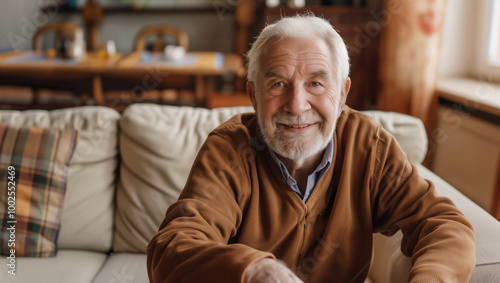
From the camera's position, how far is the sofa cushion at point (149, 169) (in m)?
1.57

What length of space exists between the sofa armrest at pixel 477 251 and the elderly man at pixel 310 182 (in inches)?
2.7

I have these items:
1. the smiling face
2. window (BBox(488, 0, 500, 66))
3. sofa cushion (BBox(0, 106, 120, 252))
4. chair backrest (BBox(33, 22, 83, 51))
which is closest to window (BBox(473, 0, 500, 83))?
window (BBox(488, 0, 500, 66))

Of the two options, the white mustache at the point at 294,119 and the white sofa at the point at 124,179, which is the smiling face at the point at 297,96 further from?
the white sofa at the point at 124,179

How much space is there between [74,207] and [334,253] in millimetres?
916

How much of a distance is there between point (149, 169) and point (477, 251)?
101 cm

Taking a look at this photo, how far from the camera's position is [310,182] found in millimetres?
1185

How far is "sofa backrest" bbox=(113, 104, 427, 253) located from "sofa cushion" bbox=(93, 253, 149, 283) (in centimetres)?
4

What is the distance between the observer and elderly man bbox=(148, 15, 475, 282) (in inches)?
42.4

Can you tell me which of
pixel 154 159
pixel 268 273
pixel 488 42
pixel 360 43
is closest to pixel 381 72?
pixel 488 42

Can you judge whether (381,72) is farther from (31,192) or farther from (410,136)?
(31,192)

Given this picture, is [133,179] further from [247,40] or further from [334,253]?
[247,40]

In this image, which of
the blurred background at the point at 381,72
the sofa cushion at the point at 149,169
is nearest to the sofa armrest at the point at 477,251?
the sofa cushion at the point at 149,169

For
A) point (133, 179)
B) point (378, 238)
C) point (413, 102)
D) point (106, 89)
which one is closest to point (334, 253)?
point (378, 238)

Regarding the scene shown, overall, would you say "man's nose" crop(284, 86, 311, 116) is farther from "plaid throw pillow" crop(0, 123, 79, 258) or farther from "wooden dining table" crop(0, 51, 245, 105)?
"wooden dining table" crop(0, 51, 245, 105)
